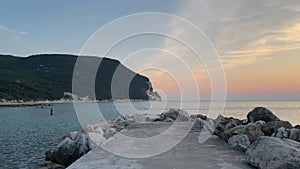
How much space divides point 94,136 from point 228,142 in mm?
3896

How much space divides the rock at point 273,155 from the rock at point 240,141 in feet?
3.94

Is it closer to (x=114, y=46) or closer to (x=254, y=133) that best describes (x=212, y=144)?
(x=254, y=133)

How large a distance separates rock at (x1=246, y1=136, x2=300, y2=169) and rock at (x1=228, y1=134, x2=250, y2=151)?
3.94 ft

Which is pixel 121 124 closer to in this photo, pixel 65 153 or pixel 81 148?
pixel 65 153

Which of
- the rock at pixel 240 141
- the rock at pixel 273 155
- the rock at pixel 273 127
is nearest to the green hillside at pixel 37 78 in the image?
the rock at pixel 273 127

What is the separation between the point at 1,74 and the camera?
115 metres

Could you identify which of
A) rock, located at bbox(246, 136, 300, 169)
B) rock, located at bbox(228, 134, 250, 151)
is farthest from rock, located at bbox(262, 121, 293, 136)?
rock, located at bbox(246, 136, 300, 169)

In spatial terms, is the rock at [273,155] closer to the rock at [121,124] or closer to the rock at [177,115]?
the rock at [121,124]

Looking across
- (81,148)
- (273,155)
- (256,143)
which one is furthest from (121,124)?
(273,155)

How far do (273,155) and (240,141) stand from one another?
1.99 metres

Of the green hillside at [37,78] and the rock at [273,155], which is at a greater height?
the green hillside at [37,78]

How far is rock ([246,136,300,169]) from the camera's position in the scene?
4.39m

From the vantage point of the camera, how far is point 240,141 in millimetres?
6602

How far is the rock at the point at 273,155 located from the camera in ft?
14.4
